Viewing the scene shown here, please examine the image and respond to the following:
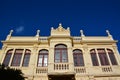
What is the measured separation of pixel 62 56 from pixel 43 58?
8.04 feet

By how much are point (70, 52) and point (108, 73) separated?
15.7 feet

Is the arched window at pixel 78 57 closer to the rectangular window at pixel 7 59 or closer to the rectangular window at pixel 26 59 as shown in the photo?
the rectangular window at pixel 26 59

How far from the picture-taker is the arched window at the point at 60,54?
18969 mm

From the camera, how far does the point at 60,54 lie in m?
19.6

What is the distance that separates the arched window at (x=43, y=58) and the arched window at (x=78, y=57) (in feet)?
11.4

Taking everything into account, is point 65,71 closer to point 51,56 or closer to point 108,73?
point 51,56

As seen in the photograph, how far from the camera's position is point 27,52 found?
68.6 ft

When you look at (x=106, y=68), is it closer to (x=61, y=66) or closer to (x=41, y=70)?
(x=61, y=66)

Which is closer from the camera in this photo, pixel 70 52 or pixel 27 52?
pixel 70 52

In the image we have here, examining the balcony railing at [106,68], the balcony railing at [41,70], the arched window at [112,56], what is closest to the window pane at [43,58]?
the balcony railing at [41,70]

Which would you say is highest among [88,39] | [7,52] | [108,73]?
[88,39]

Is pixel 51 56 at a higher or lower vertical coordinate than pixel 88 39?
lower

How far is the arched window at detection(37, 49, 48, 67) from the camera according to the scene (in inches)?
772

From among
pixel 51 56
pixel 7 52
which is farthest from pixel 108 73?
pixel 7 52
